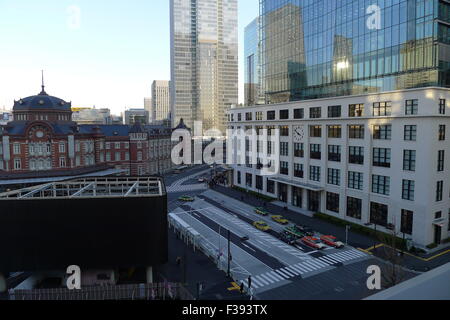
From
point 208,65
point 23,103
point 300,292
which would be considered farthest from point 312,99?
point 208,65

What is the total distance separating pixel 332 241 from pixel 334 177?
13626 millimetres

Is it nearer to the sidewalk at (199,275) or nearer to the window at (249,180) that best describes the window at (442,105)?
the sidewalk at (199,275)

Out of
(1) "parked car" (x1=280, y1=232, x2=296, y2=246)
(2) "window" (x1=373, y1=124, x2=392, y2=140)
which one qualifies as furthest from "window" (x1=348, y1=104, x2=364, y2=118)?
(1) "parked car" (x1=280, y1=232, x2=296, y2=246)

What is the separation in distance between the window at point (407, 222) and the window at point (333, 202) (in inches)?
428

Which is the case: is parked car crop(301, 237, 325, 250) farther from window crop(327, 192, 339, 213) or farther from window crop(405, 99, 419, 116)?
window crop(405, 99, 419, 116)

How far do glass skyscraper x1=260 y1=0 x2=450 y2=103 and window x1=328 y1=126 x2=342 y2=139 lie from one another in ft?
19.3

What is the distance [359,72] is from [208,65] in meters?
148

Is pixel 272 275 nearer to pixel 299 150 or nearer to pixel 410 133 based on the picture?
pixel 410 133

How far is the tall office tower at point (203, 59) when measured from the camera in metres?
183

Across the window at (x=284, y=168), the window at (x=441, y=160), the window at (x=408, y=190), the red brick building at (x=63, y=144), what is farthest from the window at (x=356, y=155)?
the red brick building at (x=63, y=144)

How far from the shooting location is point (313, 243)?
1602 inches

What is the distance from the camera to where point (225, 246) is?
4122 cm

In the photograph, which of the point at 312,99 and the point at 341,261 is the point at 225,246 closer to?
the point at 341,261

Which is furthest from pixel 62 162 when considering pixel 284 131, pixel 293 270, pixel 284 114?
pixel 293 270
